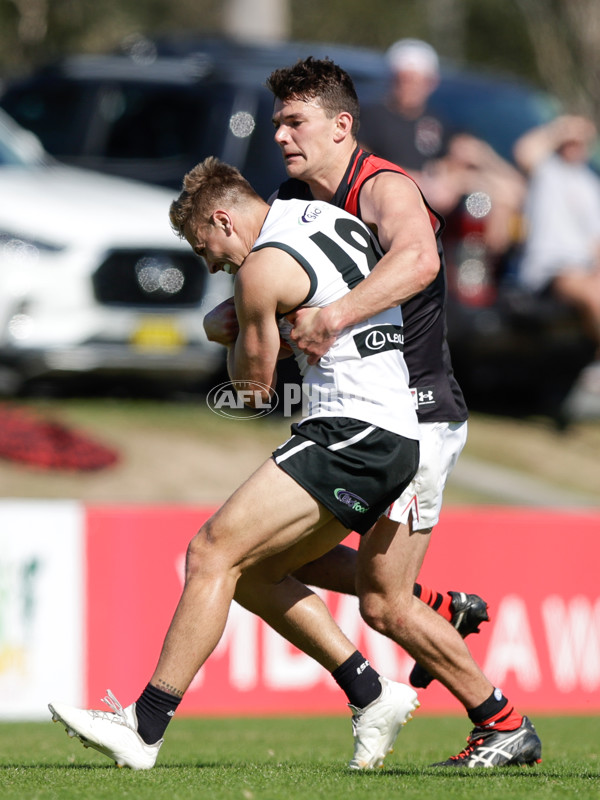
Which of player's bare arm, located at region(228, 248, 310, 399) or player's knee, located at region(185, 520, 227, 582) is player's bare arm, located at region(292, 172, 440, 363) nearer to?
player's bare arm, located at region(228, 248, 310, 399)

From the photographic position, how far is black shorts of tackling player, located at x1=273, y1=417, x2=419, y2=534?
4477mm

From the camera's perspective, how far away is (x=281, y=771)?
15.7 ft

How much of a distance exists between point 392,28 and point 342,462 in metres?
27.7

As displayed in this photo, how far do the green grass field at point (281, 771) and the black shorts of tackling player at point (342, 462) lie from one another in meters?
0.85

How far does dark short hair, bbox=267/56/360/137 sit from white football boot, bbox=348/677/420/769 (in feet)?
6.32

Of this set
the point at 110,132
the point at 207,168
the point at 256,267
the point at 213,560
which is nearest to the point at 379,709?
the point at 213,560

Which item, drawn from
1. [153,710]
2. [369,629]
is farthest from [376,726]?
[369,629]

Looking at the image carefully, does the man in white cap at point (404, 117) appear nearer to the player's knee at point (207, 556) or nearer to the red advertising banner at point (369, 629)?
the red advertising banner at point (369, 629)

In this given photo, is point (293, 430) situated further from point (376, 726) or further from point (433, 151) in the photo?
point (433, 151)

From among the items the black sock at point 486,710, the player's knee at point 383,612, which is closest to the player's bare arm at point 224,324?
the player's knee at point 383,612

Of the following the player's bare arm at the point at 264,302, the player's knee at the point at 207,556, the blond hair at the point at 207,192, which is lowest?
the player's knee at the point at 207,556

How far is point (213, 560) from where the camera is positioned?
448 cm

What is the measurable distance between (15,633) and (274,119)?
444 cm

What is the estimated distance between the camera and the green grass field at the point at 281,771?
412cm
